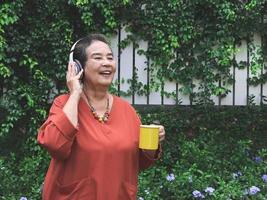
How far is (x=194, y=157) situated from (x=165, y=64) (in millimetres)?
1317

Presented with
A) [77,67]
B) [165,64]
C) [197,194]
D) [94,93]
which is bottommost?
[197,194]

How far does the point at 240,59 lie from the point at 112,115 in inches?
168

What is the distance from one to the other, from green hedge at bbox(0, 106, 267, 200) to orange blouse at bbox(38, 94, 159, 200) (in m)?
2.32

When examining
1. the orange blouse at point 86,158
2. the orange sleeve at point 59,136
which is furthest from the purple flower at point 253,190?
the orange sleeve at point 59,136

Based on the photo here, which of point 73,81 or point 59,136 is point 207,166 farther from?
point 59,136

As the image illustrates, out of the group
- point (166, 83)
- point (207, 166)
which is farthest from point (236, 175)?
point (166, 83)

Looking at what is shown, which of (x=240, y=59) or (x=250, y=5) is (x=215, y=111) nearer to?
(x=240, y=59)

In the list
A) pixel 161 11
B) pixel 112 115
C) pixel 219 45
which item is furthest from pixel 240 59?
pixel 112 115

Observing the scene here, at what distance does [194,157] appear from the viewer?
566cm

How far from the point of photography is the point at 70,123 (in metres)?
2.41

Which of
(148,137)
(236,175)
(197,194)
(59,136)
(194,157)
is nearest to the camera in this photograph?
(59,136)

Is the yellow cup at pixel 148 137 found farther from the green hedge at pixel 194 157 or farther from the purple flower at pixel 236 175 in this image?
the purple flower at pixel 236 175

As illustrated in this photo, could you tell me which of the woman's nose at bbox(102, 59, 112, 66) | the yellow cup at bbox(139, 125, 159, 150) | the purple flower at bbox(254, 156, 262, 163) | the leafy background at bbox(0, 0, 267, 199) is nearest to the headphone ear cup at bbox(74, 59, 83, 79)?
the woman's nose at bbox(102, 59, 112, 66)

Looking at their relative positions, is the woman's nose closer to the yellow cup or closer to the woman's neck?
the woman's neck
